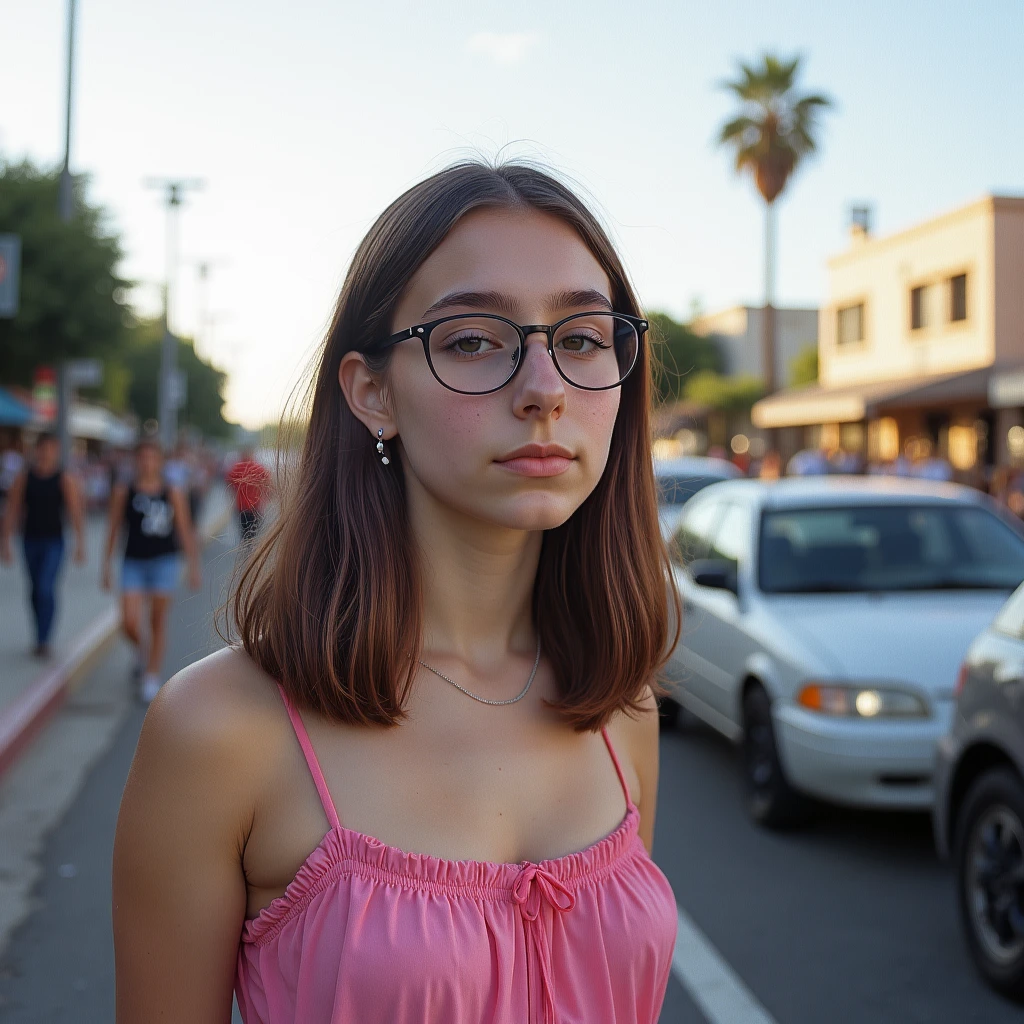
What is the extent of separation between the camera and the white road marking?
371 cm

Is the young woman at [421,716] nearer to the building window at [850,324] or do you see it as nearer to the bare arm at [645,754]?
the bare arm at [645,754]

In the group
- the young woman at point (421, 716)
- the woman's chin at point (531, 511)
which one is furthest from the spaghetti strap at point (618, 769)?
the woman's chin at point (531, 511)

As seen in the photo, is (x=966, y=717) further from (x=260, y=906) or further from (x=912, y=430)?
(x=912, y=430)

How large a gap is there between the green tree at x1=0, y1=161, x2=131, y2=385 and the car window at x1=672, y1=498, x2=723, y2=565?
15548 mm

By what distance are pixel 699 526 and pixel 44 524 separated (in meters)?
5.49

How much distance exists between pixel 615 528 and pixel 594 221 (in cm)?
53

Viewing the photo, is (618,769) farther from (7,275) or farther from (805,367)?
(805,367)

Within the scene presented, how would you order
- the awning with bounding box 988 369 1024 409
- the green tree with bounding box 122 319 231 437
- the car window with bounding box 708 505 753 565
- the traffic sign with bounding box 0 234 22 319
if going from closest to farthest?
1. the car window with bounding box 708 505 753 565
2. the traffic sign with bounding box 0 234 22 319
3. the awning with bounding box 988 369 1024 409
4. the green tree with bounding box 122 319 231 437

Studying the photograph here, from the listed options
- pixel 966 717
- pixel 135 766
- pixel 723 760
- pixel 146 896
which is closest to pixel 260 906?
pixel 146 896

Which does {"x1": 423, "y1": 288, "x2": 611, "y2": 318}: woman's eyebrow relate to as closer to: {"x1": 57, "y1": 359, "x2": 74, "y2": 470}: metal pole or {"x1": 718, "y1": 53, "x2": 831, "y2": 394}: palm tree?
{"x1": 57, "y1": 359, "x2": 74, "y2": 470}: metal pole

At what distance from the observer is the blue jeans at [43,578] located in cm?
958

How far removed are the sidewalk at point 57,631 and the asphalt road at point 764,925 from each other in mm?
2676

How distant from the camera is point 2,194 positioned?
2236 centimetres

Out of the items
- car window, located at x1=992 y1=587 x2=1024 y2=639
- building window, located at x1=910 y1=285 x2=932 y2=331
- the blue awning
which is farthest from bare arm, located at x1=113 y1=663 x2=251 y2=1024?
the blue awning
